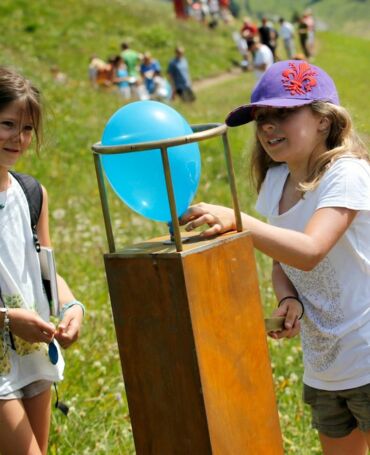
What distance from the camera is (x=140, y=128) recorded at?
2584mm

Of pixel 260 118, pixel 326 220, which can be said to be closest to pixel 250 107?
pixel 260 118

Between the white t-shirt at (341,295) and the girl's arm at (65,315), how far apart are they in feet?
2.67

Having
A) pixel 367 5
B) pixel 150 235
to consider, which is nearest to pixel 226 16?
pixel 150 235

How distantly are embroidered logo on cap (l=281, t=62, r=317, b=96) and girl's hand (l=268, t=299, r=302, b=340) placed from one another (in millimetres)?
726

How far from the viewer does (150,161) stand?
2.58m

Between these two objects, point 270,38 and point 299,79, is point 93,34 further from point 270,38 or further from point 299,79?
point 299,79

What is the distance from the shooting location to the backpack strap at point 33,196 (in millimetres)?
3252

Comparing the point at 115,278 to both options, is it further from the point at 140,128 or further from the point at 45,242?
the point at 45,242

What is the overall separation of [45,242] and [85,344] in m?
1.87

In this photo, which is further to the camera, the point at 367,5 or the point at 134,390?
the point at 367,5

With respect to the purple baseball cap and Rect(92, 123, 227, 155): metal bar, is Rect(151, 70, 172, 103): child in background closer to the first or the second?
the purple baseball cap

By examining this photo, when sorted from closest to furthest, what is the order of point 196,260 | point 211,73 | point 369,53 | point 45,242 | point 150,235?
point 196,260 < point 45,242 < point 150,235 < point 211,73 < point 369,53

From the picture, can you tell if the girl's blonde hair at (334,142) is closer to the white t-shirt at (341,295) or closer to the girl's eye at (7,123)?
the white t-shirt at (341,295)

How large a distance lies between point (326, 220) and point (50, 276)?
3.34 feet
